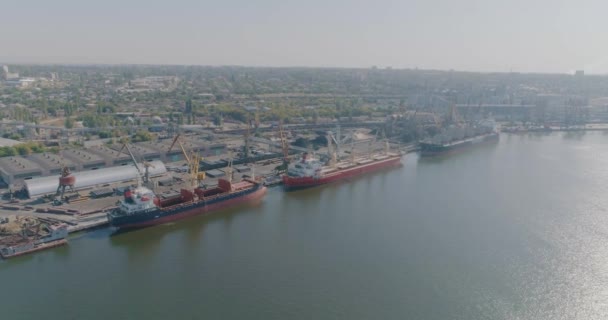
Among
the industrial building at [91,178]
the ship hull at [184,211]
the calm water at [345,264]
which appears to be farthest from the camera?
the industrial building at [91,178]

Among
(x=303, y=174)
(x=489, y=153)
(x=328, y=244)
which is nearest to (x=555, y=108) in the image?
(x=489, y=153)

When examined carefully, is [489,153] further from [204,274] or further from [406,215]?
[204,274]

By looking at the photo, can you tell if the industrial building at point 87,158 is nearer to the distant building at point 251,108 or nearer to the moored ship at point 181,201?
the moored ship at point 181,201

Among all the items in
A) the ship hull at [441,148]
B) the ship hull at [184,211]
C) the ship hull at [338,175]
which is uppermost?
the ship hull at [441,148]

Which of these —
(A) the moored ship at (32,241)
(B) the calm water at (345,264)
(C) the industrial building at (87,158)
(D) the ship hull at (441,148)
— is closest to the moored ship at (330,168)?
(B) the calm water at (345,264)

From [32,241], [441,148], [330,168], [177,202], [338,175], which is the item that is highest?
[441,148]

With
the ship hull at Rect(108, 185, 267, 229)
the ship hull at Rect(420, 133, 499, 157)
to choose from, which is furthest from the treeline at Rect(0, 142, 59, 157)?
the ship hull at Rect(420, 133, 499, 157)

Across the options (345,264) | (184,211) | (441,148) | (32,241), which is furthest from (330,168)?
(32,241)

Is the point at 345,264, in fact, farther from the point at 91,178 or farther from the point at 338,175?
the point at 91,178

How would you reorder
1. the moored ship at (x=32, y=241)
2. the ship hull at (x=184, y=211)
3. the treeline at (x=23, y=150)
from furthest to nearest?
the treeline at (x=23, y=150) → the ship hull at (x=184, y=211) → the moored ship at (x=32, y=241)
